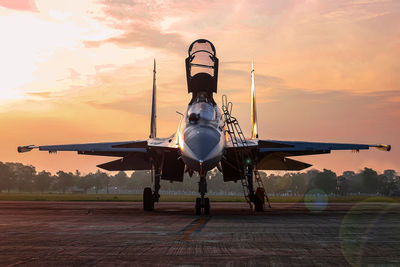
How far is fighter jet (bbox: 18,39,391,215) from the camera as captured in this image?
1830 centimetres

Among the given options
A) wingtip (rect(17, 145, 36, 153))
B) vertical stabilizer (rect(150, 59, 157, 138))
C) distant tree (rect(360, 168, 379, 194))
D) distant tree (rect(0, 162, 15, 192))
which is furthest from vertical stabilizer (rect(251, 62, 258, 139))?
distant tree (rect(0, 162, 15, 192))

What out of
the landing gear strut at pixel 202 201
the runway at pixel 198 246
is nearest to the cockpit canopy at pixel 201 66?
the landing gear strut at pixel 202 201

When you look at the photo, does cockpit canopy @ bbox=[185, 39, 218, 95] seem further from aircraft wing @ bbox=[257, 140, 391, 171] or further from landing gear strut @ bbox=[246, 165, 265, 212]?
landing gear strut @ bbox=[246, 165, 265, 212]

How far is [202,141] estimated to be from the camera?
1772 centimetres

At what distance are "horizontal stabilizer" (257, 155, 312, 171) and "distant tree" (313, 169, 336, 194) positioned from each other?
5706 inches

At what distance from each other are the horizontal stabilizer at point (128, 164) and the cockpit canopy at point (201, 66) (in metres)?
5.67

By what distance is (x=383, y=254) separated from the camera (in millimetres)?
7996

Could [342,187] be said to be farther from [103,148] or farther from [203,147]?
[203,147]

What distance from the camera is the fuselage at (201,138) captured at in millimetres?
17625

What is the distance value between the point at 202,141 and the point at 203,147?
0.26m

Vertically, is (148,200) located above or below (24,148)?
below

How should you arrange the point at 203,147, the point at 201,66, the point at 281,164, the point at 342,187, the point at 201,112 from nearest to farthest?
the point at 203,147
the point at 201,112
the point at 201,66
the point at 281,164
the point at 342,187

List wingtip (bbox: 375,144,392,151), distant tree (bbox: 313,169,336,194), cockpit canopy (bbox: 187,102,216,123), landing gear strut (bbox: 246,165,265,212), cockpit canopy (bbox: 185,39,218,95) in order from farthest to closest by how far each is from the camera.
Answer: distant tree (bbox: 313,169,336,194) → wingtip (bbox: 375,144,392,151) → landing gear strut (bbox: 246,165,265,212) → cockpit canopy (bbox: 185,39,218,95) → cockpit canopy (bbox: 187,102,216,123)

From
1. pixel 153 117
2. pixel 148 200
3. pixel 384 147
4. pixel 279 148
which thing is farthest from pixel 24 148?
pixel 384 147
